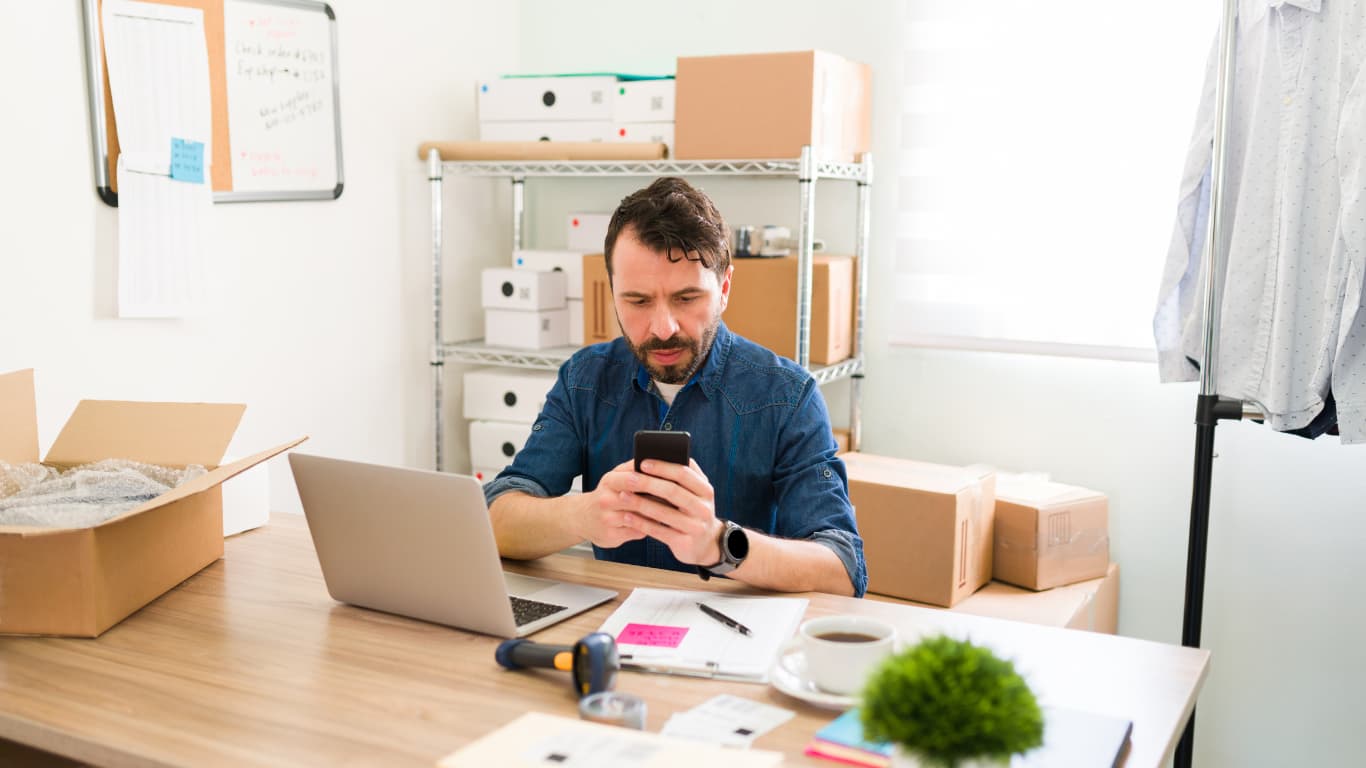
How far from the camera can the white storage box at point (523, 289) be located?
10.3ft

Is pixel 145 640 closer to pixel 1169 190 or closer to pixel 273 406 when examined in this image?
pixel 273 406

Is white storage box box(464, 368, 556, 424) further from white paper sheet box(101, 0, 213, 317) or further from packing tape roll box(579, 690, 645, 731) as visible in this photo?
packing tape roll box(579, 690, 645, 731)

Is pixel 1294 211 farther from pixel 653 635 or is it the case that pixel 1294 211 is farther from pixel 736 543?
pixel 653 635

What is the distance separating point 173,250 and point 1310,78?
2.30 metres

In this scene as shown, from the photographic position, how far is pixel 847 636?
1.22 meters

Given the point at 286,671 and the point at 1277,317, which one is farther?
the point at 1277,317

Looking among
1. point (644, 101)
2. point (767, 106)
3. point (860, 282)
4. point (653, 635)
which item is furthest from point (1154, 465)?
point (653, 635)

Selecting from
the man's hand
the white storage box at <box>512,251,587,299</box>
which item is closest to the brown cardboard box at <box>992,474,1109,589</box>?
the white storage box at <box>512,251,587,299</box>

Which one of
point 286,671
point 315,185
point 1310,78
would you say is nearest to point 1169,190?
point 1310,78

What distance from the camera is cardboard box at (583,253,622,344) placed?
3059 millimetres

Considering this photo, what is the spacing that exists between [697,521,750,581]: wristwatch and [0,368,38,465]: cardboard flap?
105 cm

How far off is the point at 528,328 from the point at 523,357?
81 millimetres

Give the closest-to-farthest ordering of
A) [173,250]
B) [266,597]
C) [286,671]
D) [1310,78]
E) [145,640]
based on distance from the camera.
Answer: [286,671], [145,640], [266,597], [1310,78], [173,250]

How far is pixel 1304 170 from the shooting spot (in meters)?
2.12
